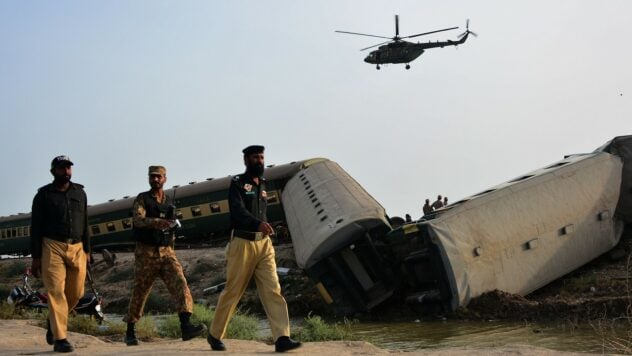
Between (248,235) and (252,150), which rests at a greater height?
(252,150)

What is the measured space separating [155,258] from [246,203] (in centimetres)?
141

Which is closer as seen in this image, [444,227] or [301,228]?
[444,227]

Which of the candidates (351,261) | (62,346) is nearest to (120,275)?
(351,261)

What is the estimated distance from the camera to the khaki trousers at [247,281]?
6832 millimetres

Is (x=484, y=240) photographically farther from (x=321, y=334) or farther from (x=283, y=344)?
(x=283, y=344)

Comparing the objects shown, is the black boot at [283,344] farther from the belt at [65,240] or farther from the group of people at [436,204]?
the group of people at [436,204]

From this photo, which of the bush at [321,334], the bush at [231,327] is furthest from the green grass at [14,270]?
the bush at [321,334]

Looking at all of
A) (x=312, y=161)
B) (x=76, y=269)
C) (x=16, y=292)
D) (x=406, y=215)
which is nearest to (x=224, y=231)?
(x=312, y=161)

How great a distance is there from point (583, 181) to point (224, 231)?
20.0m

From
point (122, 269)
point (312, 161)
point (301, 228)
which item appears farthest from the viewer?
point (312, 161)

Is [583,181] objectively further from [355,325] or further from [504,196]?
[355,325]

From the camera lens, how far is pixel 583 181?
1412cm

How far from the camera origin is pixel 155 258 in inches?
309

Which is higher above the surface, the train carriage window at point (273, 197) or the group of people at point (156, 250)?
the train carriage window at point (273, 197)
